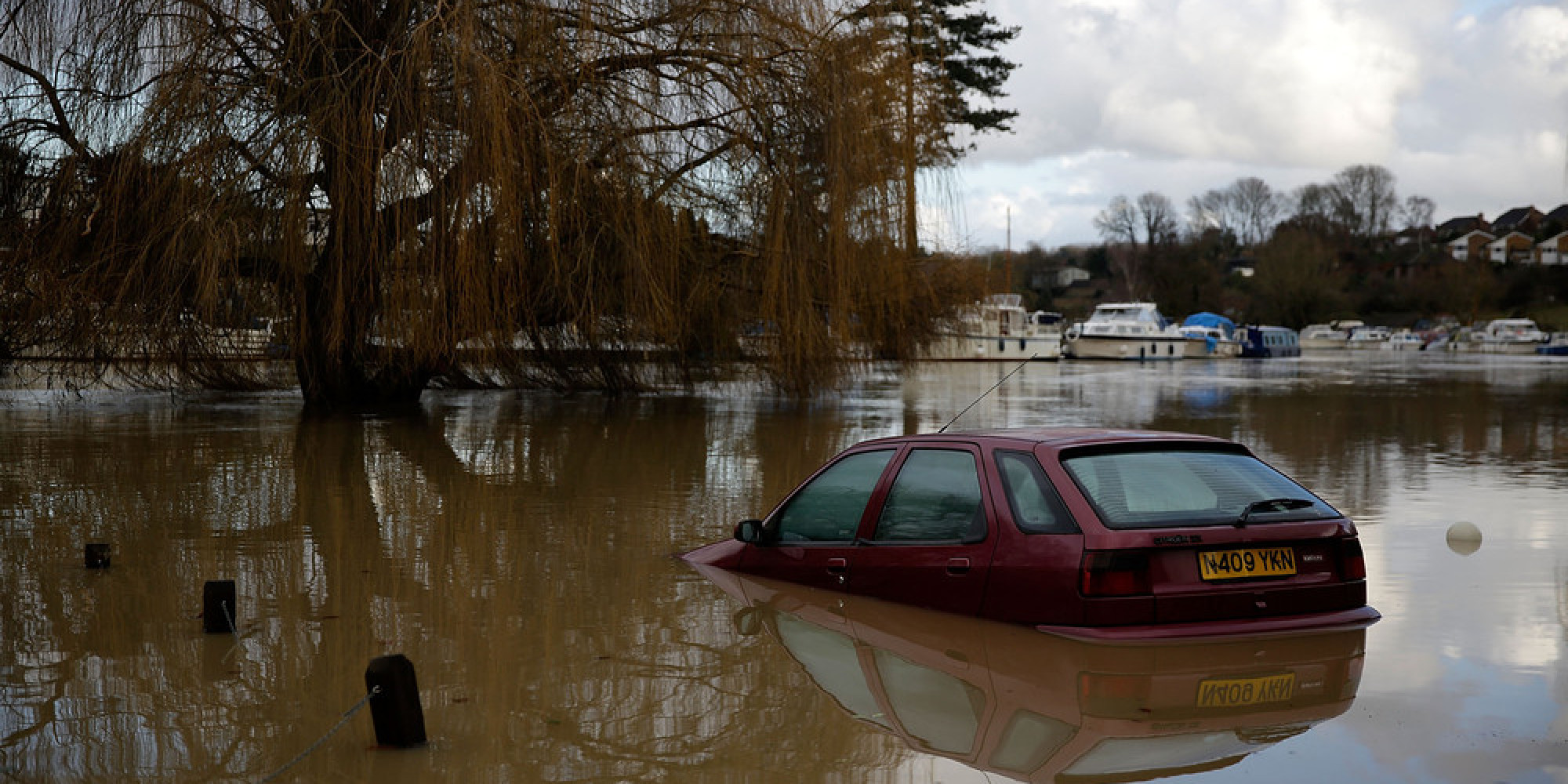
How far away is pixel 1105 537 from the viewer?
22.6ft

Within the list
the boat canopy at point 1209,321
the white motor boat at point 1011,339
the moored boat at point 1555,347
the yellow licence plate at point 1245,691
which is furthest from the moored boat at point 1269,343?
the yellow licence plate at point 1245,691

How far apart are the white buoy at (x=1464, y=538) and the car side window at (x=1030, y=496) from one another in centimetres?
493

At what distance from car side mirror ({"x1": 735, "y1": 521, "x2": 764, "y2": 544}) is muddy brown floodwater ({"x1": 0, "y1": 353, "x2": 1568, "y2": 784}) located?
31 centimetres

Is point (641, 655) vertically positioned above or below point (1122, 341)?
below

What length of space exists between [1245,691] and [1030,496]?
4.79 ft

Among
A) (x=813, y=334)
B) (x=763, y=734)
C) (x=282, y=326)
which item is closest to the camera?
(x=763, y=734)

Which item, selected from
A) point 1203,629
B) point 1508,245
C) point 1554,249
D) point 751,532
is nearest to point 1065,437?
point 1203,629

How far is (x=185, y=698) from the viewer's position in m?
6.50

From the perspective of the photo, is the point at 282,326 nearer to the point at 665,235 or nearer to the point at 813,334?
the point at 665,235

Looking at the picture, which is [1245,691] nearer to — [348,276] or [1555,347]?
[348,276]

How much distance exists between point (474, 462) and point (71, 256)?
748 cm

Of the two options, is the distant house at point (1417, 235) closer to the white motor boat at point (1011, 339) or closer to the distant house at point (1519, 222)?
the distant house at point (1519, 222)

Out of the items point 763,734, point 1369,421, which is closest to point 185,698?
point 763,734

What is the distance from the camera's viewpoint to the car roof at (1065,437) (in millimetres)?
7559
